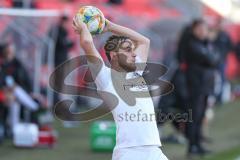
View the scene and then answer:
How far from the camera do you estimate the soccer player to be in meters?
6.65

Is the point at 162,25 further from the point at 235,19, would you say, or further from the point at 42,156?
the point at 42,156

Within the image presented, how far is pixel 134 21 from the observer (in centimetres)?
1831

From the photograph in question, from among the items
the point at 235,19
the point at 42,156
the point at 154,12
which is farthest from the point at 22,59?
the point at 235,19

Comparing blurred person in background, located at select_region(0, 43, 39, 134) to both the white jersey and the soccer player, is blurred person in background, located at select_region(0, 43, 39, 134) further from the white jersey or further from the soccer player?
the white jersey

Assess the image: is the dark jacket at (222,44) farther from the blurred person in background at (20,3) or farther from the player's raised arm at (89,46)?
the player's raised arm at (89,46)

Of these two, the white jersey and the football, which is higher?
the football

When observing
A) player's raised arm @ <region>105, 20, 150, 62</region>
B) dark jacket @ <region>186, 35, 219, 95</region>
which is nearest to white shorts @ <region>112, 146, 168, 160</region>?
player's raised arm @ <region>105, 20, 150, 62</region>

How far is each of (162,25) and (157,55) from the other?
84 centimetres

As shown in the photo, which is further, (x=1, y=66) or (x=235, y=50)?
(x=235, y=50)

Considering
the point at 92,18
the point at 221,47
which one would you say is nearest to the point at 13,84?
the point at 92,18

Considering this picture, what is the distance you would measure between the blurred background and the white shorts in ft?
16.7

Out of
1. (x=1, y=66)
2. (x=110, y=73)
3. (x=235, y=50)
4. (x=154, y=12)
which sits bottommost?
(x=235, y=50)

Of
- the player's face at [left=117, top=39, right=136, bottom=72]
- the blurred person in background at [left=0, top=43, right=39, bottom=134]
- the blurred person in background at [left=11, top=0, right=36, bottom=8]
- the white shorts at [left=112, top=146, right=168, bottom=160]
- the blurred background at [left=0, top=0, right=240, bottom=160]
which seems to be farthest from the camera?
the blurred person in background at [left=11, top=0, right=36, bottom=8]

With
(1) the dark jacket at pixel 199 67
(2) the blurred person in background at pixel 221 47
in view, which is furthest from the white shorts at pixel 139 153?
(2) the blurred person in background at pixel 221 47
